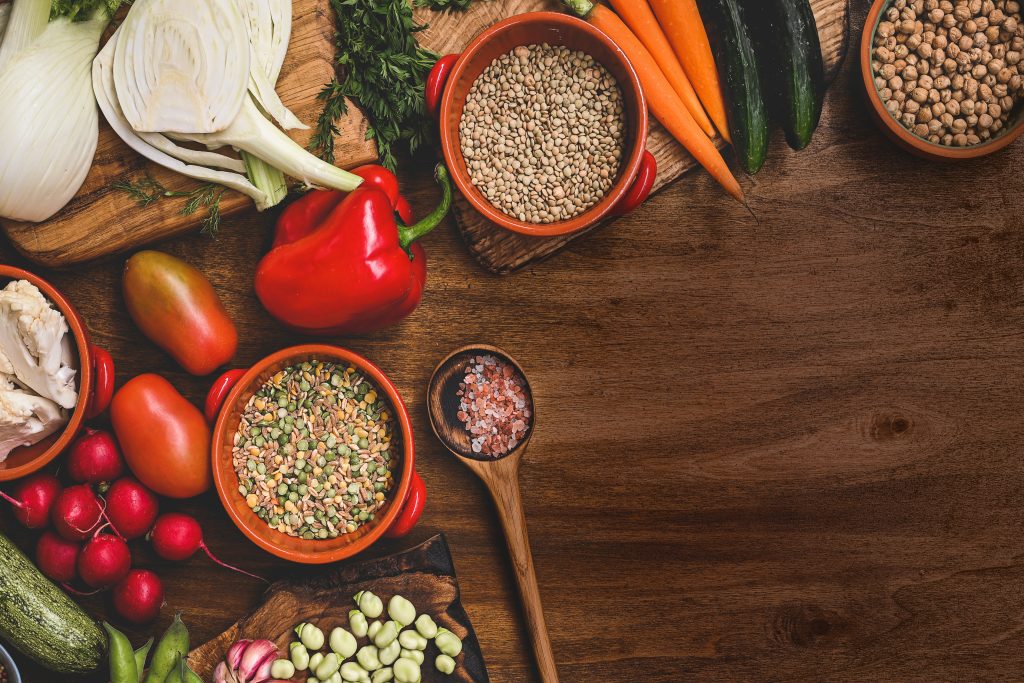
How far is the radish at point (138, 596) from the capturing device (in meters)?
1.35

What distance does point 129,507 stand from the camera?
133cm

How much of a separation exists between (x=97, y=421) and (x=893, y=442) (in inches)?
64.1

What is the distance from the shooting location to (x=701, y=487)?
1509mm

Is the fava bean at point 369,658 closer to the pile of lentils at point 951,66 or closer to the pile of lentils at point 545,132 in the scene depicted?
the pile of lentils at point 545,132

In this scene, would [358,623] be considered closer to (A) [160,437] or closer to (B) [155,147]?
(A) [160,437]

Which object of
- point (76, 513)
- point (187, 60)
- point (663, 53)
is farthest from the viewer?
point (663, 53)

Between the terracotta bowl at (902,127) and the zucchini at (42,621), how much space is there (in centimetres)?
178

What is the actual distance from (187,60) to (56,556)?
3.07 feet

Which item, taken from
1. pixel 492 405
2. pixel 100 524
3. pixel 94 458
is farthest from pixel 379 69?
pixel 100 524

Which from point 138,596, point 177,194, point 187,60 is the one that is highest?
point 187,60

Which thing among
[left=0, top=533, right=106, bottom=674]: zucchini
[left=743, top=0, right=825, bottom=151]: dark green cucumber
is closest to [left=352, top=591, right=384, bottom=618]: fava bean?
[left=0, top=533, right=106, bottom=674]: zucchini

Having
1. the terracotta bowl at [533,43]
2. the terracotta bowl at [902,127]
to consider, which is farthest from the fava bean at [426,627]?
the terracotta bowl at [902,127]

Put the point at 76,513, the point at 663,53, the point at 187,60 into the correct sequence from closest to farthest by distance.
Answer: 1. the point at 187,60
2. the point at 76,513
3. the point at 663,53

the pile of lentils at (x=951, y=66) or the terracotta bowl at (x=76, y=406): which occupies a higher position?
the terracotta bowl at (x=76, y=406)
